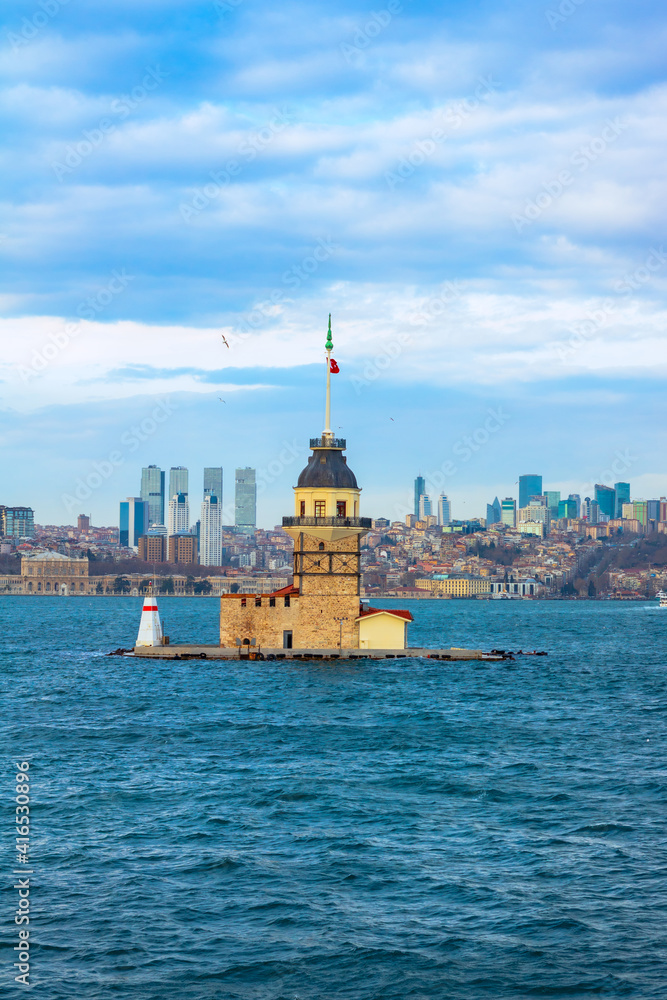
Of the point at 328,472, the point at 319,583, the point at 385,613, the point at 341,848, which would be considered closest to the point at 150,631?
the point at 319,583

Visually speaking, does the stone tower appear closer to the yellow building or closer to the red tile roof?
the yellow building

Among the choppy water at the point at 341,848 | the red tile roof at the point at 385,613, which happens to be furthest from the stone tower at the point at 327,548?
the choppy water at the point at 341,848

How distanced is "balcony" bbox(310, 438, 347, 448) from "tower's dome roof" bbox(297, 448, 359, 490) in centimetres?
17

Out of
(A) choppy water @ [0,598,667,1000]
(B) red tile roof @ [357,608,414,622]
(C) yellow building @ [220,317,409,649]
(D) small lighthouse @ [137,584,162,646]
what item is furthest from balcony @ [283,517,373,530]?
(A) choppy water @ [0,598,667,1000]

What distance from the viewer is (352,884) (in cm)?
1845

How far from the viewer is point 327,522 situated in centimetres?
4984

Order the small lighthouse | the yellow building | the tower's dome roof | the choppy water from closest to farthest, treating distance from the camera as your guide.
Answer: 1. the choppy water
2. the yellow building
3. the tower's dome roof
4. the small lighthouse

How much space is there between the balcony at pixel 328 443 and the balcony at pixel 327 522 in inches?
127

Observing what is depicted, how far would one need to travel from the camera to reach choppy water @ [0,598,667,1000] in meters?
15.2

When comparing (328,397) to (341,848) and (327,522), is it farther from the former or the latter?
(341,848)

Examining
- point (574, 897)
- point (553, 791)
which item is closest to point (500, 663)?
point (553, 791)

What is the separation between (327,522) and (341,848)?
29819 mm

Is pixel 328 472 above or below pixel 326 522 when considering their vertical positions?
above

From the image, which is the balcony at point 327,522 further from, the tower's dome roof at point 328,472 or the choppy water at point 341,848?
the choppy water at point 341,848
